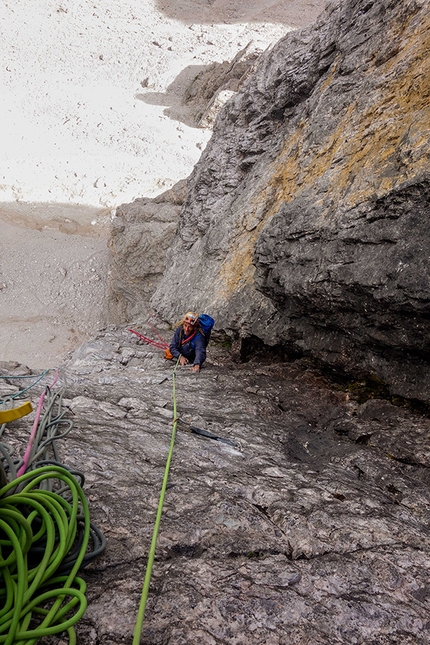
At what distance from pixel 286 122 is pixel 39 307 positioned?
17.4 m

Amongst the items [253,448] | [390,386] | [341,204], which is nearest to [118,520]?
[253,448]

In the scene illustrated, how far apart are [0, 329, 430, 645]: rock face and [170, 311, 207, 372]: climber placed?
1.66 metres

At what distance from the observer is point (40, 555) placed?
195 cm

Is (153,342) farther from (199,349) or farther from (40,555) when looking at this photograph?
(40,555)

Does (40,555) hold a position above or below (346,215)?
below

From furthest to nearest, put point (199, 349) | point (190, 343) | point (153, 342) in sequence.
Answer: point (153, 342) < point (190, 343) < point (199, 349)

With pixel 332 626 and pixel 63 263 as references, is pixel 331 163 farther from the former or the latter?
pixel 63 263

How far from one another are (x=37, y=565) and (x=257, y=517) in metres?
1.51

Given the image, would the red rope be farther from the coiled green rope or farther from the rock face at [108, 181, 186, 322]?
the rock face at [108, 181, 186, 322]

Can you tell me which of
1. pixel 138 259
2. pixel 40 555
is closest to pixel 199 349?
pixel 40 555

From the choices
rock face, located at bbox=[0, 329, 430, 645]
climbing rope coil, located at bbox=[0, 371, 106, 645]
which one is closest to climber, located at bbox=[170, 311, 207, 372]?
rock face, located at bbox=[0, 329, 430, 645]

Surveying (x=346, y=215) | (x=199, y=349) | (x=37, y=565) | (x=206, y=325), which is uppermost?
(x=346, y=215)

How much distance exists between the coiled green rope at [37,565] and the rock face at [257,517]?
7.8 inches

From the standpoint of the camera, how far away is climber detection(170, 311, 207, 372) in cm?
681
